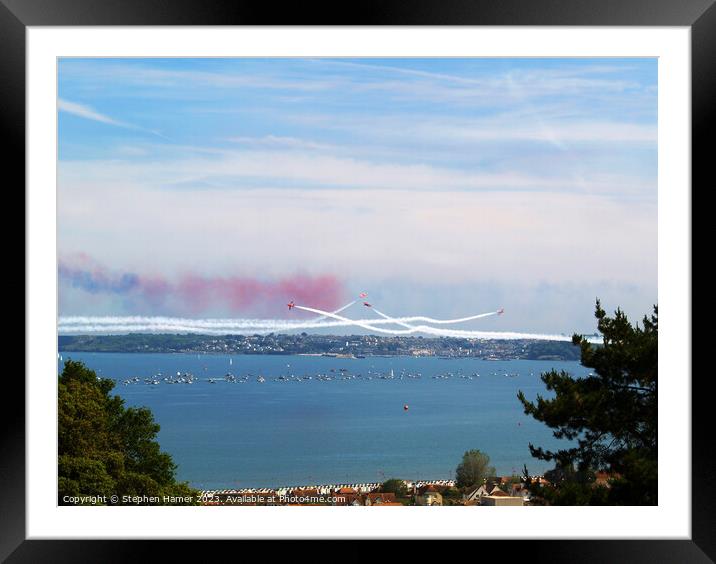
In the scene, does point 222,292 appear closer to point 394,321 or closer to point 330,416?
point 330,416

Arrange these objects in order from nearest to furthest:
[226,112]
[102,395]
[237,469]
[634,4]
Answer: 1. [634,4]
2. [102,395]
3. [237,469]
4. [226,112]

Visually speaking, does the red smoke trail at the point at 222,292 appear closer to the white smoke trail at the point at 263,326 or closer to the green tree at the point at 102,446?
the white smoke trail at the point at 263,326

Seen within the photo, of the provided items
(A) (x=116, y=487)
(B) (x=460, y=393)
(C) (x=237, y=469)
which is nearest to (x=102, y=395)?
(A) (x=116, y=487)

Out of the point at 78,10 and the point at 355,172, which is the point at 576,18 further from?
the point at 355,172

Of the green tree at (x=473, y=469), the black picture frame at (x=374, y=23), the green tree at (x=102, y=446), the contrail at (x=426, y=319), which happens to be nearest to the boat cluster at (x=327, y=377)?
the contrail at (x=426, y=319)

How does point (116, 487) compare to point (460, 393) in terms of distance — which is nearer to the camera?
point (116, 487)

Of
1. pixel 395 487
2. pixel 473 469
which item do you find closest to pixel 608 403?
pixel 395 487
